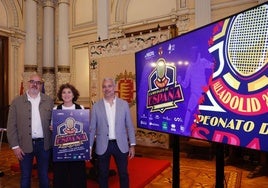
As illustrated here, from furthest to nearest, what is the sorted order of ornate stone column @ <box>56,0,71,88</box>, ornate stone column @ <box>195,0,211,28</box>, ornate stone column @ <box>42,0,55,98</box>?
ornate stone column @ <box>42,0,55,98</box>, ornate stone column @ <box>56,0,71,88</box>, ornate stone column @ <box>195,0,211,28</box>

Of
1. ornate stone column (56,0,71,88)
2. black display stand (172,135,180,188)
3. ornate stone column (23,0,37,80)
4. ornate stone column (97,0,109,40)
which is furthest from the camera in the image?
ornate stone column (56,0,71,88)

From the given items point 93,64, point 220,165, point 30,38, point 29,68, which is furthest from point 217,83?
point 30,38

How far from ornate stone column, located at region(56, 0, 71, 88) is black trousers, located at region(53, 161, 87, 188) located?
536 centimetres

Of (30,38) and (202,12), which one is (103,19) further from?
(202,12)

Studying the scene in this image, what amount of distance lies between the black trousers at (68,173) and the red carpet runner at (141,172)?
644mm

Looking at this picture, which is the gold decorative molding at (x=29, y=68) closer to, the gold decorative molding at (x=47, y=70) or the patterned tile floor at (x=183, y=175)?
the gold decorative molding at (x=47, y=70)

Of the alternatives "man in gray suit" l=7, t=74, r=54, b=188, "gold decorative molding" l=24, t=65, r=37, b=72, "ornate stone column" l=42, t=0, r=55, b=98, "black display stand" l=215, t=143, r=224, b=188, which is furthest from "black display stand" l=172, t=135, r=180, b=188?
"gold decorative molding" l=24, t=65, r=37, b=72

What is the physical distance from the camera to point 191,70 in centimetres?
222

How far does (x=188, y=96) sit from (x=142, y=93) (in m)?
0.83

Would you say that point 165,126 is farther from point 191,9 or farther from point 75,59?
point 75,59

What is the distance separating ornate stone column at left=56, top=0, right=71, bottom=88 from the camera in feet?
25.3

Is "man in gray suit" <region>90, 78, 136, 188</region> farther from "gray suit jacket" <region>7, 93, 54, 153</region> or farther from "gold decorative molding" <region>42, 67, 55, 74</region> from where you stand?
"gold decorative molding" <region>42, 67, 55, 74</region>

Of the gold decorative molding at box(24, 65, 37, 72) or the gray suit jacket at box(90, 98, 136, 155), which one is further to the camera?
the gold decorative molding at box(24, 65, 37, 72)

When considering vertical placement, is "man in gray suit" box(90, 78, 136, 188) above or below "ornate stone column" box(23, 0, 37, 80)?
below
